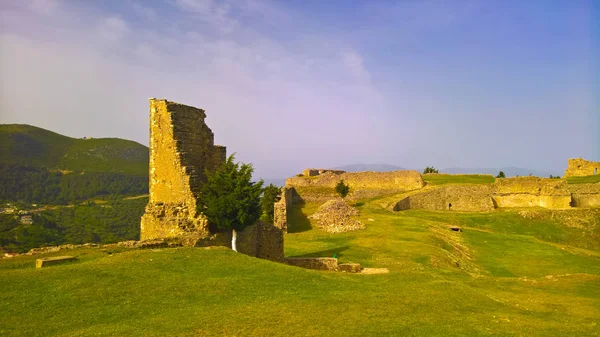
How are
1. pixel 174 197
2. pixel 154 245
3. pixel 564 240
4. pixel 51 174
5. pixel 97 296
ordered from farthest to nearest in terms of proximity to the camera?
pixel 51 174
pixel 564 240
pixel 174 197
pixel 154 245
pixel 97 296

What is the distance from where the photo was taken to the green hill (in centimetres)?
9901

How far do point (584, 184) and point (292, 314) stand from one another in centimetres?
5112

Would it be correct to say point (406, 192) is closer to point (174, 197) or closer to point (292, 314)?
point (174, 197)

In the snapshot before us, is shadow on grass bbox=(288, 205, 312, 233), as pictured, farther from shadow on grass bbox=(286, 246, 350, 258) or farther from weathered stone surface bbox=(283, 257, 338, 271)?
weathered stone surface bbox=(283, 257, 338, 271)

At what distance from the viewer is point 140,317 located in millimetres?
9219

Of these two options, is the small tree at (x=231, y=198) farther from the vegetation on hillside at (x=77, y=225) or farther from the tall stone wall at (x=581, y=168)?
the tall stone wall at (x=581, y=168)

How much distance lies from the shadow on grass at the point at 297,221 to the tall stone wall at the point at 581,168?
42.0 metres

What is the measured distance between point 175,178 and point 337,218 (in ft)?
73.7

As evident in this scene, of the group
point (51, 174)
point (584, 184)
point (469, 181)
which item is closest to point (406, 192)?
point (469, 181)

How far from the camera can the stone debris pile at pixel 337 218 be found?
36.9 meters

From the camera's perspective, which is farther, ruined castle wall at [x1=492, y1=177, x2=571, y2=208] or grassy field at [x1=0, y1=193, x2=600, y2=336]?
ruined castle wall at [x1=492, y1=177, x2=571, y2=208]

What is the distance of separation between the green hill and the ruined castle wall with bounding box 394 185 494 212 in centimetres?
7847

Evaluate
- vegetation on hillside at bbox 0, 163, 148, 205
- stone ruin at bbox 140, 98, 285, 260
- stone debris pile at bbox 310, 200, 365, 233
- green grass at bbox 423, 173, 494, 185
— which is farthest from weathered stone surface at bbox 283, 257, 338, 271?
vegetation on hillside at bbox 0, 163, 148, 205

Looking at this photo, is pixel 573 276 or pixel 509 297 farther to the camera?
pixel 573 276
